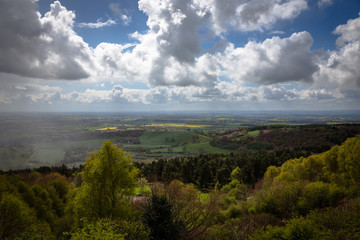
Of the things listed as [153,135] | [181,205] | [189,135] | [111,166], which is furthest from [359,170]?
[153,135]

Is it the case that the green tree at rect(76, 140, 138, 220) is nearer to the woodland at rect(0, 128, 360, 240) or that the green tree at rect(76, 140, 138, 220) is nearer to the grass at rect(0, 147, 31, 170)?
the woodland at rect(0, 128, 360, 240)

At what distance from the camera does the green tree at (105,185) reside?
70.7ft

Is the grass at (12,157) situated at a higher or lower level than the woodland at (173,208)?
lower

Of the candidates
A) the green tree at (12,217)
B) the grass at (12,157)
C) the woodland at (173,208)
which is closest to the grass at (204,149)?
the woodland at (173,208)

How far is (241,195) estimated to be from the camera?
44281 mm

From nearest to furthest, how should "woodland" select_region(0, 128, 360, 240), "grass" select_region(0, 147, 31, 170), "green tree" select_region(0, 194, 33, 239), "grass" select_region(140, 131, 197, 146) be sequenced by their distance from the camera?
1. "woodland" select_region(0, 128, 360, 240)
2. "green tree" select_region(0, 194, 33, 239)
3. "grass" select_region(0, 147, 31, 170)
4. "grass" select_region(140, 131, 197, 146)

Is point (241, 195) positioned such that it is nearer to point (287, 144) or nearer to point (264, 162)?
point (264, 162)

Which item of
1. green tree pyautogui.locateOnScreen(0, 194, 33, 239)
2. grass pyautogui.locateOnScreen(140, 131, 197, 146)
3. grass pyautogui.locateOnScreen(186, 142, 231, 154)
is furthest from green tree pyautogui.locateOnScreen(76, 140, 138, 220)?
grass pyautogui.locateOnScreen(140, 131, 197, 146)

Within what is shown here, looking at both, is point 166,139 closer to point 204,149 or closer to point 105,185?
A: point 204,149

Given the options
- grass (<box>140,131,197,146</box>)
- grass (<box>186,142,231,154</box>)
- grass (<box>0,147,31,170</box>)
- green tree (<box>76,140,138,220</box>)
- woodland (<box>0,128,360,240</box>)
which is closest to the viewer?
woodland (<box>0,128,360,240</box>)

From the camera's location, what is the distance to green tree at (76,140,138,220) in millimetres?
21547

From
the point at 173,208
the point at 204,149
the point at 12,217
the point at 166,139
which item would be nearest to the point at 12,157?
the point at 12,217

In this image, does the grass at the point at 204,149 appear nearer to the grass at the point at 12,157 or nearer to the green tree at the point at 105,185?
the grass at the point at 12,157

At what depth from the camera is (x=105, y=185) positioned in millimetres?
22016
